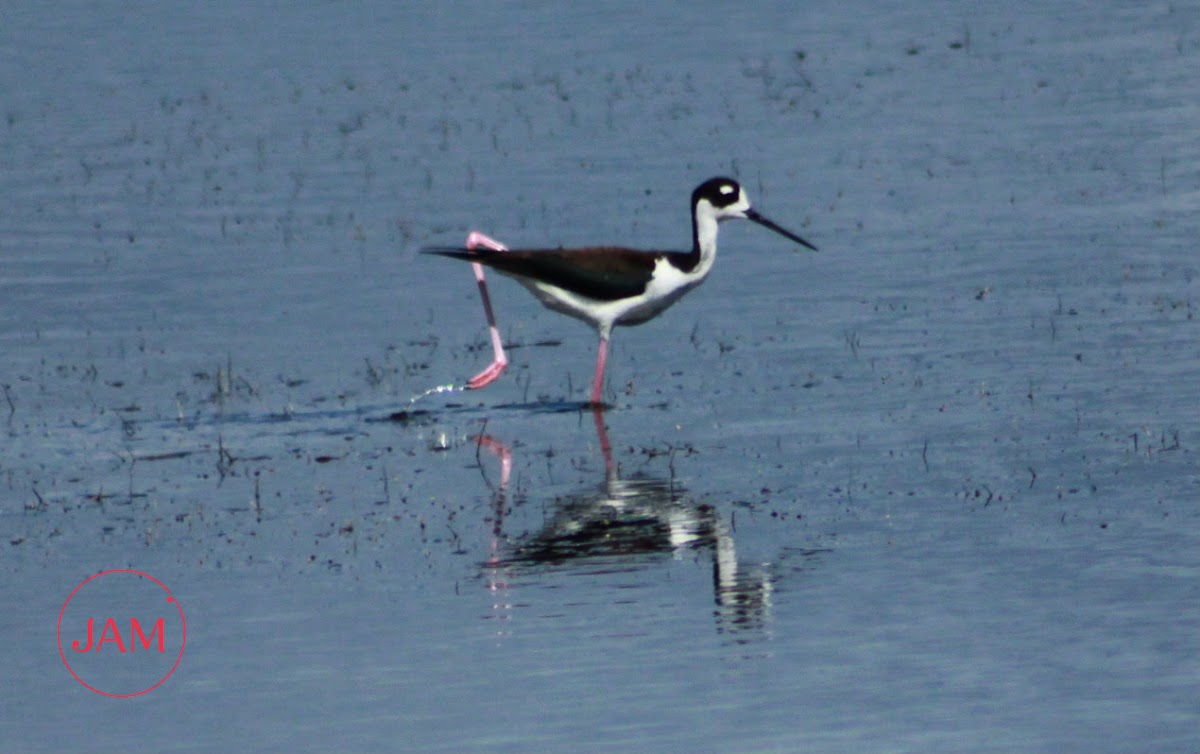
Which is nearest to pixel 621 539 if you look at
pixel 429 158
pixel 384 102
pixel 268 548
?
pixel 268 548

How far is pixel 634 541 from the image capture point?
12.0m

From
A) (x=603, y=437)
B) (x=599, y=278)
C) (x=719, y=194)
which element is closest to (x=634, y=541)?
(x=603, y=437)

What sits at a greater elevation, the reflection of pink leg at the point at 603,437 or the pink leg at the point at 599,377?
the pink leg at the point at 599,377

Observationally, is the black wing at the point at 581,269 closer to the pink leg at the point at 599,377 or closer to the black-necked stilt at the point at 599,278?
the black-necked stilt at the point at 599,278

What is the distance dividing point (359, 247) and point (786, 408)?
7394 mm

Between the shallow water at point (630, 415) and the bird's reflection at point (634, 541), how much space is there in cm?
4

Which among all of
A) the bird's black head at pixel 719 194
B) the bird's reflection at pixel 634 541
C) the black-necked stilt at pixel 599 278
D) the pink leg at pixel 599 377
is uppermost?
the bird's black head at pixel 719 194

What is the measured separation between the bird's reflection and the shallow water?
0.13 ft

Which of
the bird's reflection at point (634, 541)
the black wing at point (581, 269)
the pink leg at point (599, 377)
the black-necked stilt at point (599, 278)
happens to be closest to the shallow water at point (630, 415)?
the bird's reflection at point (634, 541)

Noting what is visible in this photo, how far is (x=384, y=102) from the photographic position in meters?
30.2

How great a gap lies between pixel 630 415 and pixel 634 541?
3.17m

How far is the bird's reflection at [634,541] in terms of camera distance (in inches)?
427

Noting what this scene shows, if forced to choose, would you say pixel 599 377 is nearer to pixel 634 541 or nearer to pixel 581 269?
pixel 581 269

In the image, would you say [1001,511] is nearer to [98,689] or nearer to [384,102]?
[98,689]
